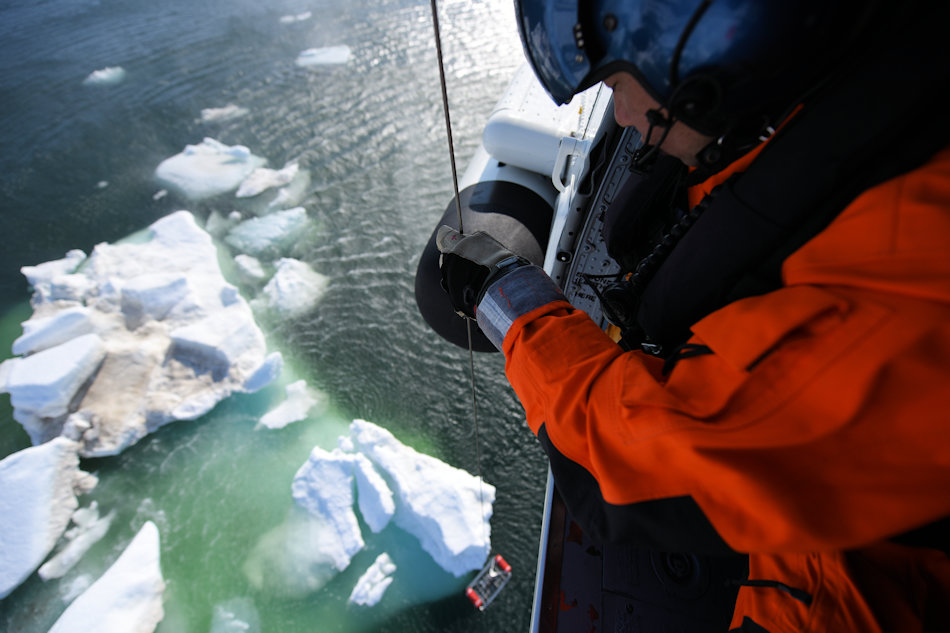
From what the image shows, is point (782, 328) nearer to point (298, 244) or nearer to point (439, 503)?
point (439, 503)

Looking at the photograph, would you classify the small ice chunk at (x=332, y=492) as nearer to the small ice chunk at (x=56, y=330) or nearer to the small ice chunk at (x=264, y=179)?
the small ice chunk at (x=56, y=330)

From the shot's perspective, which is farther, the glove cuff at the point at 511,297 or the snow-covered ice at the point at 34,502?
the snow-covered ice at the point at 34,502

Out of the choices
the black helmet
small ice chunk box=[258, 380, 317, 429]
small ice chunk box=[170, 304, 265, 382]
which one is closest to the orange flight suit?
the black helmet

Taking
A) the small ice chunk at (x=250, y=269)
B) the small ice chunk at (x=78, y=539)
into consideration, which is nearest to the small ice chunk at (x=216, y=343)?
the small ice chunk at (x=250, y=269)

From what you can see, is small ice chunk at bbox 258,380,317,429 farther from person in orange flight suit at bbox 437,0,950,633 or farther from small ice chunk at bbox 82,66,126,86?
small ice chunk at bbox 82,66,126,86

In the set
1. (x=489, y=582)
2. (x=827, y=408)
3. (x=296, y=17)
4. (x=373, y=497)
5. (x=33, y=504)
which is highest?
(x=296, y=17)

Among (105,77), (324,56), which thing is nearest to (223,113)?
(324,56)

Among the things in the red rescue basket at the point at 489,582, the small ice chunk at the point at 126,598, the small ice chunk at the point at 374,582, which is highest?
the red rescue basket at the point at 489,582
